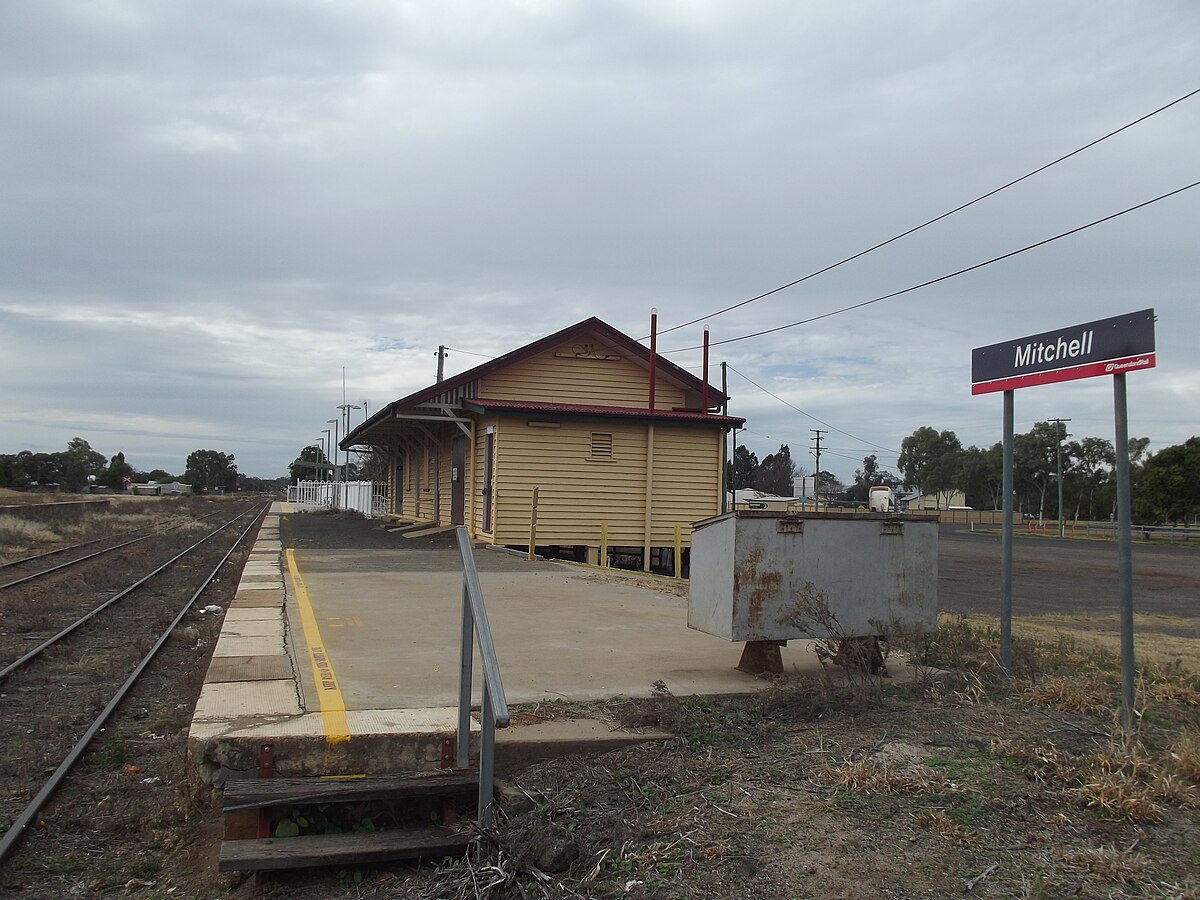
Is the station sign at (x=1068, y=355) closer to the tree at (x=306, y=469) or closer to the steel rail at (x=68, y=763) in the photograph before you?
the steel rail at (x=68, y=763)

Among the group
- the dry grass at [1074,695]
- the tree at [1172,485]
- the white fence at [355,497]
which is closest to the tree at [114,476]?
the white fence at [355,497]

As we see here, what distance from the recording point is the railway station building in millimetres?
20125

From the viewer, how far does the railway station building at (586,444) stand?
66.0 ft

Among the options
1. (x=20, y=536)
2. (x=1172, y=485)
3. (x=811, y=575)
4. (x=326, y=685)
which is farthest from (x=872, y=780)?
(x=1172, y=485)

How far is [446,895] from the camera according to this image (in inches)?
152

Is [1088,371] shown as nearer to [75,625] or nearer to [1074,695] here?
[1074,695]

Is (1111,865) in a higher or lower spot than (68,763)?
higher

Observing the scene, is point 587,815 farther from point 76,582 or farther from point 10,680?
point 76,582

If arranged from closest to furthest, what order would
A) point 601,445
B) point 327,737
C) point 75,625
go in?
point 327,737 < point 75,625 < point 601,445

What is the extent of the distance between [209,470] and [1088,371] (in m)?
175

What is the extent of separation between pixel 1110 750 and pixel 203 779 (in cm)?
420

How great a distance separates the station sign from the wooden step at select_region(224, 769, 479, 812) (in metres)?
4.04

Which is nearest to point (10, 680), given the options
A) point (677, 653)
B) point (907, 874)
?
point (677, 653)

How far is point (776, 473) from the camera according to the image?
327ft
